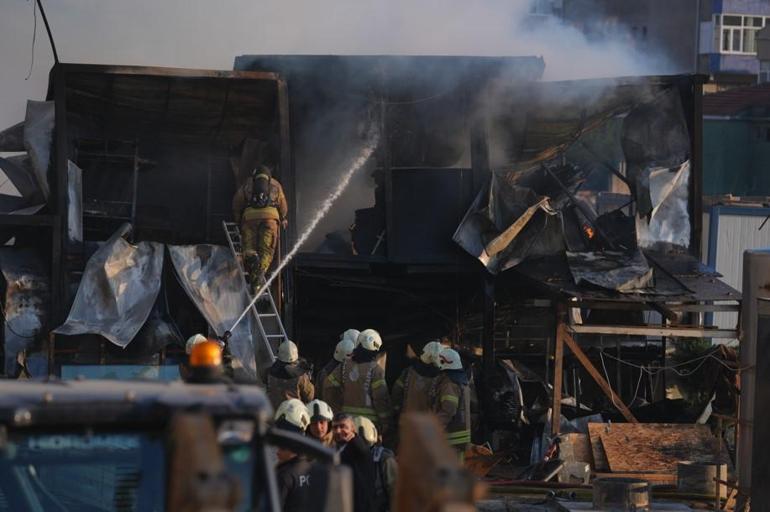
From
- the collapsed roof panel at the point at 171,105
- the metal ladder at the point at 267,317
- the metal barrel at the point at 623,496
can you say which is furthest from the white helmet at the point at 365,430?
the collapsed roof panel at the point at 171,105

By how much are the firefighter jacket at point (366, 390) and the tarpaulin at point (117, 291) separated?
3.68 meters

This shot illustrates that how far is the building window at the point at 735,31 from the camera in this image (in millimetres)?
49656

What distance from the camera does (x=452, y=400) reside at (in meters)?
12.3

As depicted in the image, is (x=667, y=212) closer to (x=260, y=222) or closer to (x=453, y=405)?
(x=260, y=222)

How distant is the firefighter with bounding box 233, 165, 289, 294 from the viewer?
1590 cm

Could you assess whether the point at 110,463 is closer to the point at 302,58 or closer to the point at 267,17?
the point at 302,58

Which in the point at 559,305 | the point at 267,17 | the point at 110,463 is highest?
the point at 267,17

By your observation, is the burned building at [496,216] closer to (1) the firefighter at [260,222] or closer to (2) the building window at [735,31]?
(1) the firefighter at [260,222]

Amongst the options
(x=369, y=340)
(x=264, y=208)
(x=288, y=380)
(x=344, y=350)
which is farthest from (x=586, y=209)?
(x=288, y=380)

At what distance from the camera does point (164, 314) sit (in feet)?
53.0

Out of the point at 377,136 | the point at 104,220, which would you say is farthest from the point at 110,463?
the point at 377,136

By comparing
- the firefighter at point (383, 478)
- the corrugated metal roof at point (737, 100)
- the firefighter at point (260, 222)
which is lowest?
the firefighter at point (383, 478)

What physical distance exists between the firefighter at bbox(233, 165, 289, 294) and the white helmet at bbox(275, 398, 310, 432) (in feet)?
23.5

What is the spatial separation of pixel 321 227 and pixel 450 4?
5.34m
